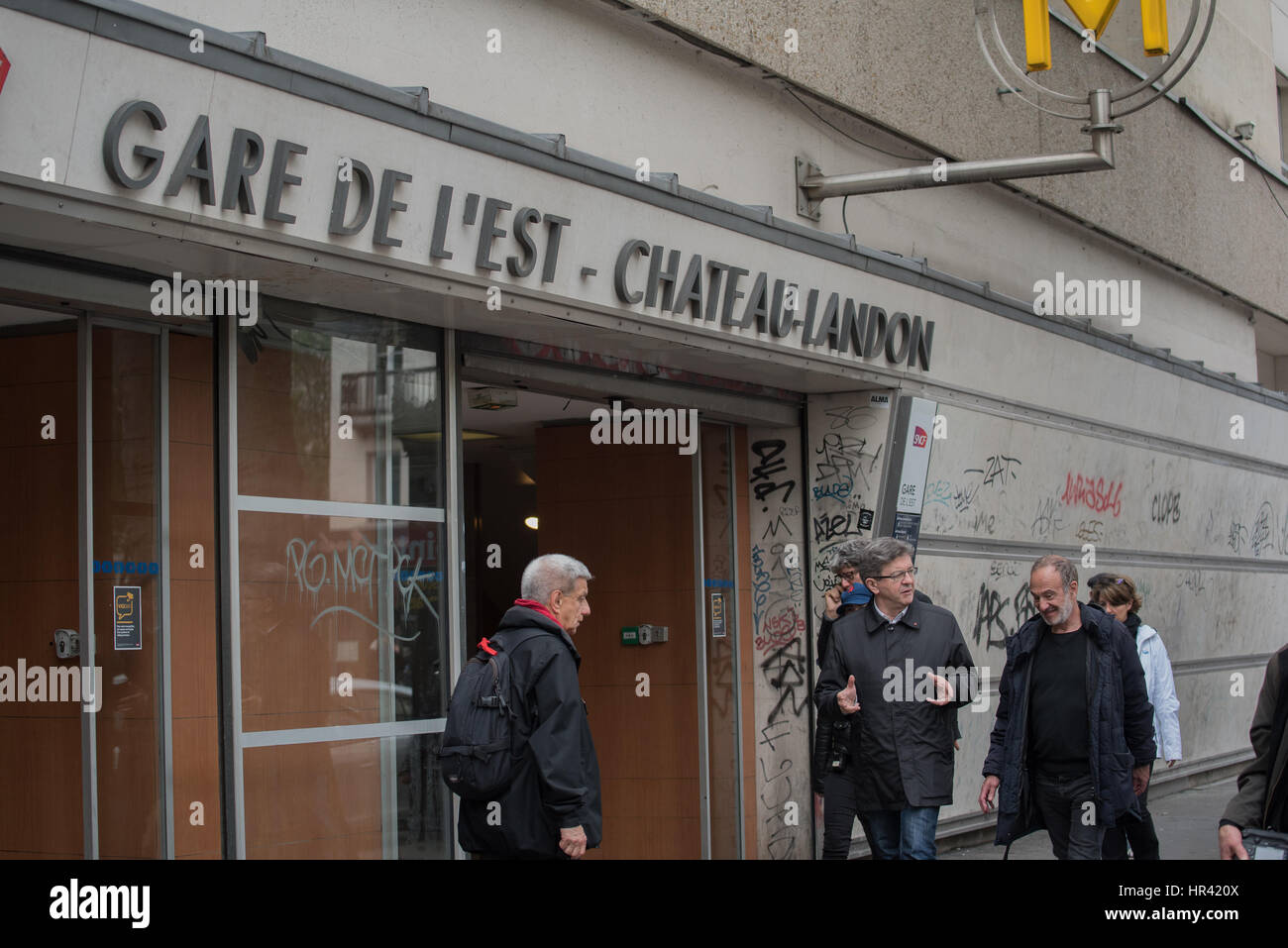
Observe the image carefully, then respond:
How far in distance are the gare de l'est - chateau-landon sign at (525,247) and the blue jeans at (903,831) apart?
276cm

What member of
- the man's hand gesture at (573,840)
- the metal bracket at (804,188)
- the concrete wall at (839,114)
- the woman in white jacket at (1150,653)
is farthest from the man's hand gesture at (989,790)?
the metal bracket at (804,188)

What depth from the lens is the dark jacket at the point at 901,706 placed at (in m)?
6.14

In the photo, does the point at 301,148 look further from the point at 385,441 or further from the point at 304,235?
the point at 385,441

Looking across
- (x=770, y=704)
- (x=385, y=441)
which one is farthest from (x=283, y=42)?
(x=770, y=704)

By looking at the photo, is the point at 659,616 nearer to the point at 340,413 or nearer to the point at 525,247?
the point at 340,413

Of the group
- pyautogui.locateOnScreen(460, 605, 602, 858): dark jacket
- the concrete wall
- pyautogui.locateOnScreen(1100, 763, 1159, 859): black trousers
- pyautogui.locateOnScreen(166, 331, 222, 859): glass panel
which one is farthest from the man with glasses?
the concrete wall

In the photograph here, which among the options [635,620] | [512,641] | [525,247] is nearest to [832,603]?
[635,620]

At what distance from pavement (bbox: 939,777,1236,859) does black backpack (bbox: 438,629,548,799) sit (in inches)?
216

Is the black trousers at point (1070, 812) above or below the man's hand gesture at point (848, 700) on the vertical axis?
below

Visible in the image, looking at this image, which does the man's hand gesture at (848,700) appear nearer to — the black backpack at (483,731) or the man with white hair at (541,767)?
the man with white hair at (541,767)

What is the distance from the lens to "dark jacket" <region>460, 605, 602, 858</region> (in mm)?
5020

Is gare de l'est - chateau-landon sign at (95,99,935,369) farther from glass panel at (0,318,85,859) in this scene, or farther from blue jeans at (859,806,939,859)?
blue jeans at (859,806,939,859)

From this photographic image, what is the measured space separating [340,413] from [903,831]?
301 cm

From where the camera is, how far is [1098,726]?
20.4ft
